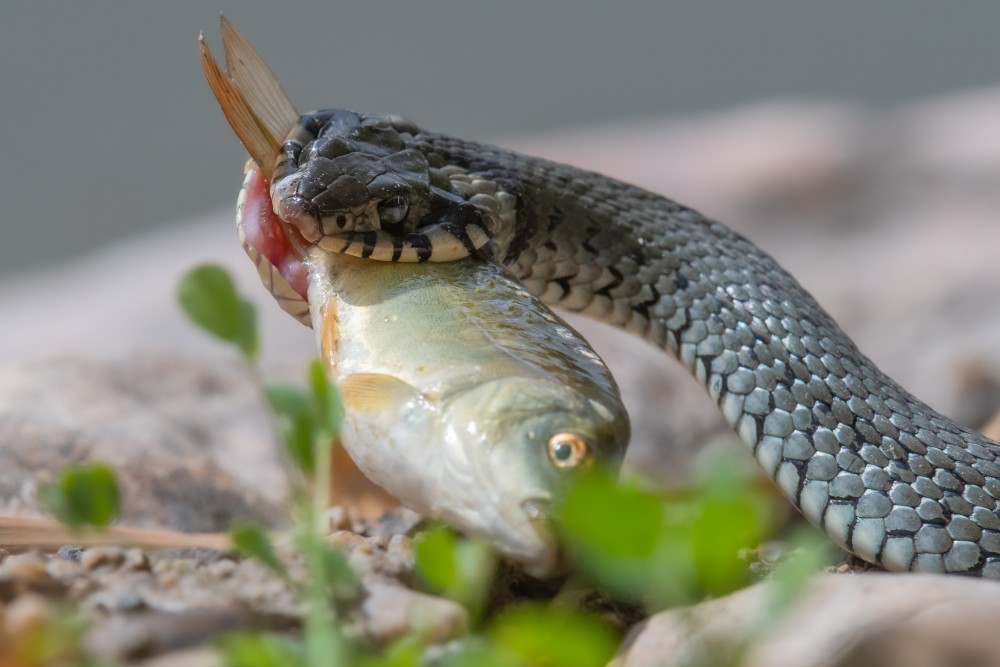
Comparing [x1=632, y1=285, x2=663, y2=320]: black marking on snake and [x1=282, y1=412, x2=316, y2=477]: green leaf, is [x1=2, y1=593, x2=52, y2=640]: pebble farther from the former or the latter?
[x1=632, y1=285, x2=663, y2=320]: black marking on snake

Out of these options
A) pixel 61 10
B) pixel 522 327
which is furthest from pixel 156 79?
pixel 522 327

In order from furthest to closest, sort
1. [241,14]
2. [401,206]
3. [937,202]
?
[241,14], [937,202], [401,206]

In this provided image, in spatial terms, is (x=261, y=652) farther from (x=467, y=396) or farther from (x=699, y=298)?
(x=699, y=298)

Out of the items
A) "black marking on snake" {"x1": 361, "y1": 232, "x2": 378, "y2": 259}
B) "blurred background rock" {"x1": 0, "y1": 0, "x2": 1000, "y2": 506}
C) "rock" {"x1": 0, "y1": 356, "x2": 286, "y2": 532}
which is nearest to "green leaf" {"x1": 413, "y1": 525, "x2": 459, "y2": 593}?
"black marking on snake" {"x1": 361, "y1": 232, "x2": 378, "y2": 259}

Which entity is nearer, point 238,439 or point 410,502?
point 410,502

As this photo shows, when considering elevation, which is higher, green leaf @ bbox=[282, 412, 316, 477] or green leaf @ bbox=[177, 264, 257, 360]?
green leaf @ bbox=[177, 264, 257, 360]

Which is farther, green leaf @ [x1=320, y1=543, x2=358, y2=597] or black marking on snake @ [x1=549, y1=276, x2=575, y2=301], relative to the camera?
black marking on snake @ [x1=549, y1=276, x2=575, y2=301]

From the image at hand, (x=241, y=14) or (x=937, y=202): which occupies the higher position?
(x=241, y=14)

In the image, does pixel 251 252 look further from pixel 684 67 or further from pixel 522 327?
pixel 684 67
